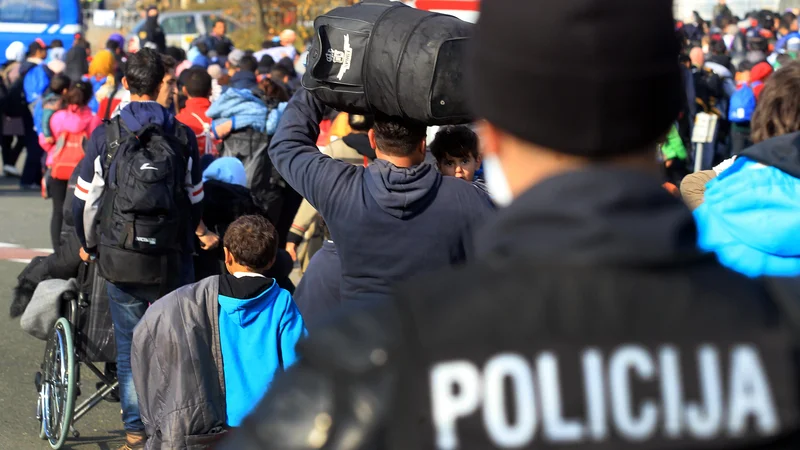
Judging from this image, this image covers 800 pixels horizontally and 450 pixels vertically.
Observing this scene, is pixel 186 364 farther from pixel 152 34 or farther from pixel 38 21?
pixel 38 21

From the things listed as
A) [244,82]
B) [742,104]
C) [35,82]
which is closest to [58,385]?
[244,82]

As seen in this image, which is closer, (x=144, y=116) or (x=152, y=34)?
(x=144, y=116)

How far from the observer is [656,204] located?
A: 4.03 ft

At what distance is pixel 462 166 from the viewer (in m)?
4.96

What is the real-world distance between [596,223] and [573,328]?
11cm

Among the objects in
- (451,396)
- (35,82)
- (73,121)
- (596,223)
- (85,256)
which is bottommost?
(35,82)

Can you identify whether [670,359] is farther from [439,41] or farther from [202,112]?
[202,112]

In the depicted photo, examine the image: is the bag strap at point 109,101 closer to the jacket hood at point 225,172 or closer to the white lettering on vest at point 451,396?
the jacket hood at point 225,172

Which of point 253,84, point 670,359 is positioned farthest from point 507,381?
point 253,84

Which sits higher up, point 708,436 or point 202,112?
point 708,436

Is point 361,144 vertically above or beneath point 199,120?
above

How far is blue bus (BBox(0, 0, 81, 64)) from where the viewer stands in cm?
2498

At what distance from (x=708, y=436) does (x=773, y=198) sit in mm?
2252

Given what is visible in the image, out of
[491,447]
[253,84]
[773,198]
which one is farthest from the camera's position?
[253,84]
